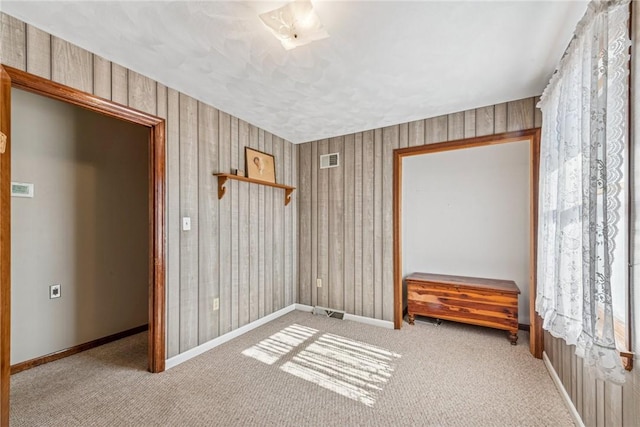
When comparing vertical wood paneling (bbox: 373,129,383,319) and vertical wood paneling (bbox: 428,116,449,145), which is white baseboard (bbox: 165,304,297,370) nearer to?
vertical wood paneling (bbox: 373,129,383,319)

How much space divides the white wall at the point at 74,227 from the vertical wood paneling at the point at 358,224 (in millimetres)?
2493

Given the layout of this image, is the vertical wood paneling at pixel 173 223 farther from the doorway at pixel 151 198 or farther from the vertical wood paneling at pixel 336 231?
the vertical wood paneling at pixel 336 231

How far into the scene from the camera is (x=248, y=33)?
1663 mm

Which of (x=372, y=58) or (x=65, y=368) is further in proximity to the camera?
(x=65, y=368)

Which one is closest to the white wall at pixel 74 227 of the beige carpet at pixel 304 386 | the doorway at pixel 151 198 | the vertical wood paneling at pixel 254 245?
the beige carpet at pixel 304 386

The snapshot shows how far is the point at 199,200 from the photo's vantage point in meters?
Result: 2.57

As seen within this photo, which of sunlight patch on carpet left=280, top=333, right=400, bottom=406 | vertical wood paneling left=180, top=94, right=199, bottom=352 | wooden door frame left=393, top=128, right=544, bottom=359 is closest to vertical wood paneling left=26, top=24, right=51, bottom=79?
vertical wood paneling left=180, top=94, right=199, bottom=352

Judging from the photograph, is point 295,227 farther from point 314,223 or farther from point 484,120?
point 484,120

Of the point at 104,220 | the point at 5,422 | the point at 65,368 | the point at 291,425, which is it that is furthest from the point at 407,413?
the point at 104,220

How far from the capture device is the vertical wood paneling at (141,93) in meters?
2.08

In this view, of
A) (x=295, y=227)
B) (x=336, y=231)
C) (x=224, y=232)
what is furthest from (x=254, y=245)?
(x=336, y=231)

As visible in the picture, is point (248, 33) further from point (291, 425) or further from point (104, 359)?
point (104, 359)

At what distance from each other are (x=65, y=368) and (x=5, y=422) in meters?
0.99

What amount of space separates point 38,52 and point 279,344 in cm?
283
